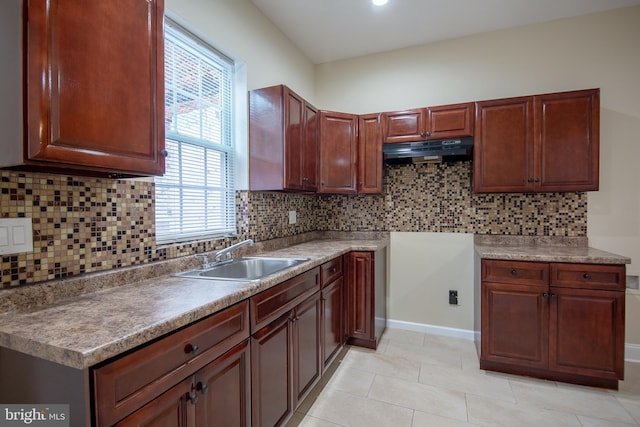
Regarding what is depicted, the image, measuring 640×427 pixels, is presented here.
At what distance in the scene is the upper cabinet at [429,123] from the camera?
108 inches

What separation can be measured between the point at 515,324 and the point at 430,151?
1496 mm

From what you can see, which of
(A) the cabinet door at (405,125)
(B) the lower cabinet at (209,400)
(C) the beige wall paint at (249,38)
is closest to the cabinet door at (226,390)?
(B) the lower cabinet at (209,400)

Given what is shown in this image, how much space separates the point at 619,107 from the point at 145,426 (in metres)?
3.75

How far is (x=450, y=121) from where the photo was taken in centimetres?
279

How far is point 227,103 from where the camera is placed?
2.40 meters

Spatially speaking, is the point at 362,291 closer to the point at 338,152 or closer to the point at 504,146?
the point at 338,152

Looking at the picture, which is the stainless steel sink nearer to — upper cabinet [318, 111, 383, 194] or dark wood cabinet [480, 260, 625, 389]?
upper cabinet [318, 111, 383, 194]

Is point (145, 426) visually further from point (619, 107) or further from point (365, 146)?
point (619, 107)

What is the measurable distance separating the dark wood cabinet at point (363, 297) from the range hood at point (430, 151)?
94 centimetres

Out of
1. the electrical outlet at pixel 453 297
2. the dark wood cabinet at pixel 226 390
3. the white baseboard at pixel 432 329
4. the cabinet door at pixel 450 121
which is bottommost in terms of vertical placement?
the white baseboard at pixel 432 329

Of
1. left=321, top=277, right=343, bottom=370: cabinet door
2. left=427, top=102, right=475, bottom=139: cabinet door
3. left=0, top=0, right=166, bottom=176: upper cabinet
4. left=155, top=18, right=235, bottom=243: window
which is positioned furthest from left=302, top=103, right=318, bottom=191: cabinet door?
left=0, top=0, right=166, bottom=176: upper cabinet

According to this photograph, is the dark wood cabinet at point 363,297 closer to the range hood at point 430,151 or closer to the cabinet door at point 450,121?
the range hood at point 430,151

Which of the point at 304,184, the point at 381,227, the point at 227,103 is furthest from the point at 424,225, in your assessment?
the point at 227,103


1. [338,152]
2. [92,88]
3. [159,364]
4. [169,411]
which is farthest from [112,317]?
[338,152]
